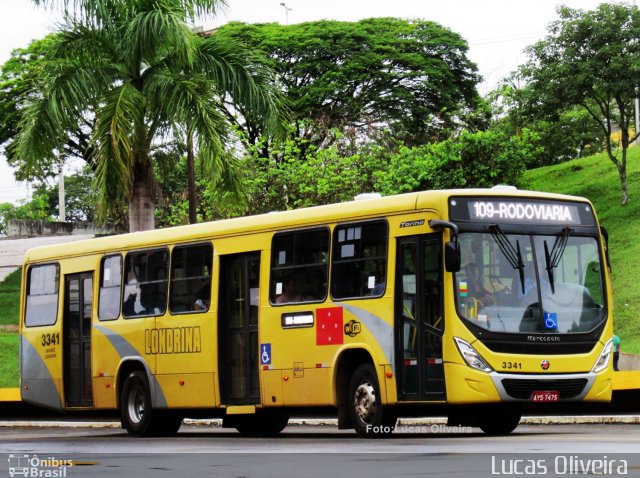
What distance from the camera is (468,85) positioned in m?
60.7

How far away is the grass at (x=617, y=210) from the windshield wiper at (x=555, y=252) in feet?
60.4

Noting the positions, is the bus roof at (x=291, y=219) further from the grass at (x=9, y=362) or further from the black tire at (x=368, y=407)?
the grass at (x=9, y=362)

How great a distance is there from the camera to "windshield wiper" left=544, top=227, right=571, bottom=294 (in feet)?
53.2

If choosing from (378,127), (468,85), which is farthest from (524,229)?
(468,85)

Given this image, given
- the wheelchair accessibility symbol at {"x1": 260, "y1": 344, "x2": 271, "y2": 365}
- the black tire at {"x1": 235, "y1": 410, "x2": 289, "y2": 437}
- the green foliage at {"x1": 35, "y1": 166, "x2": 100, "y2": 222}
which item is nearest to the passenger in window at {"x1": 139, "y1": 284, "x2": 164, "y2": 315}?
the black tire at {"x1": 235, "y1": 410, "x2": 289, "y2": 437}

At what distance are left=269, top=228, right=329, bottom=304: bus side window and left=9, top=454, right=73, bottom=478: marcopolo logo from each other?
4721 millimetres

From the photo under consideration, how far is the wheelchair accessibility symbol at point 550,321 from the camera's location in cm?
1602

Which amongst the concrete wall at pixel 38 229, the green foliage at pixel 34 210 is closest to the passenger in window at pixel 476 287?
the concrete wall at pixel 38 229

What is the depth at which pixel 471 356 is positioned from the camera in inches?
615

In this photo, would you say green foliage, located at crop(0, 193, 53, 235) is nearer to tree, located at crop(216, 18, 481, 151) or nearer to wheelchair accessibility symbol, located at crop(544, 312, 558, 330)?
tree, located at crop(216, 18, 481, 151)

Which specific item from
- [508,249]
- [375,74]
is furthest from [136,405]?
[375,74]

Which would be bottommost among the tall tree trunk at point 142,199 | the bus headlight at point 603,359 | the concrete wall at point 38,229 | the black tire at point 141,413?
the black tire at point 141,413

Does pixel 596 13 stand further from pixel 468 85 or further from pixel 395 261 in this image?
pixel 395 261

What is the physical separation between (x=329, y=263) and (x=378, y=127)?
39147 mm
